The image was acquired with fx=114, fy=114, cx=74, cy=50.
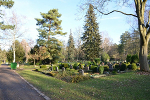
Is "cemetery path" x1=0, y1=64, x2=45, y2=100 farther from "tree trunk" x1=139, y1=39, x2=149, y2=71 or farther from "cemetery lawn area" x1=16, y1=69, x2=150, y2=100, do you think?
"tree trunk" x1=139, y1=39, x2=149, y2=71

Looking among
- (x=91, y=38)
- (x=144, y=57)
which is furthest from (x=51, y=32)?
(x=144, y=57)

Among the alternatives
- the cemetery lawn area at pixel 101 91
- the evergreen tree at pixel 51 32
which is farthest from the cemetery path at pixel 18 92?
the evergreen tree at pixel 51 32

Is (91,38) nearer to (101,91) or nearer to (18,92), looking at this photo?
(101,91)

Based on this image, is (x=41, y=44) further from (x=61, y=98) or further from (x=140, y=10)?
(x=61, y=98)

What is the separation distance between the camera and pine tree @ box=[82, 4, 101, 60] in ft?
106

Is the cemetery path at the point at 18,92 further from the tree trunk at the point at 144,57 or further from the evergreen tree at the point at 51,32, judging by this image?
the evergreen tree at the point at 51,32

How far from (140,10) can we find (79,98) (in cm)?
1084

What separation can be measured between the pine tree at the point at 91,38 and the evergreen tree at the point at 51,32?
307 inches

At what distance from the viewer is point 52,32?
30.5m

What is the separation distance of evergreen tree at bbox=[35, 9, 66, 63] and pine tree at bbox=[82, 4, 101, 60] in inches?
307

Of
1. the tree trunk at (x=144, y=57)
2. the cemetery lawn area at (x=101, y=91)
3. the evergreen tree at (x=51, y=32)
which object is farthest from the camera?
the evergreen tree at (x=51, y=32)

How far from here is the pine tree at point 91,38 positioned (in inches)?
1275

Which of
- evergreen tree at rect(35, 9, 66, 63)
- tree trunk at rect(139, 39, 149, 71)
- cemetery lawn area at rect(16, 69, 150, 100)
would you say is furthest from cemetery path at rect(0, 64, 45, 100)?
evergreen tree at rect(35, 9, 66, 63)

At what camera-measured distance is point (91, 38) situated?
109 ft
